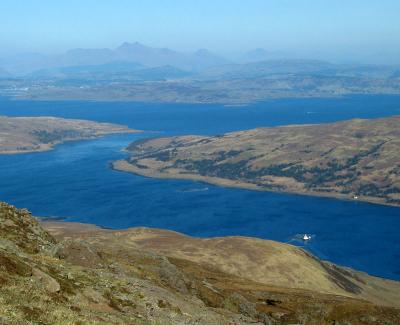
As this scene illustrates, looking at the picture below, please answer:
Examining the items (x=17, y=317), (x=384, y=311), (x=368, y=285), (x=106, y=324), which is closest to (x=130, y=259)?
(x=384, y=311)

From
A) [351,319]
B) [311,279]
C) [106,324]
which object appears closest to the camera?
[106,324]

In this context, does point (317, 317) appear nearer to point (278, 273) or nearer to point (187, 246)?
point (278, 273)

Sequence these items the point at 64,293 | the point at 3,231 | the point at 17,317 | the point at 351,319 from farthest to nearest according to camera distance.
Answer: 1. the point at 351,319
2. the point at 3,231
3. the point at 64,293
4. the point at 17,317

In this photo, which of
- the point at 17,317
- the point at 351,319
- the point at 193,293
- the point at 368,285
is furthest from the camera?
the point at 368,285

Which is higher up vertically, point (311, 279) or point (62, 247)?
point (62, 247)

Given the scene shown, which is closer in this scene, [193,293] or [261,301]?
[193,293]

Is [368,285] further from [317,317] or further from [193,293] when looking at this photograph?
[193,293]

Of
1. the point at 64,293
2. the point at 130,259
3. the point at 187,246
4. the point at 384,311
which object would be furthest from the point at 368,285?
the point at 64,293

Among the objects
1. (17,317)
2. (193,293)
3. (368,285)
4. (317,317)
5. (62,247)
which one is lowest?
(368,285)

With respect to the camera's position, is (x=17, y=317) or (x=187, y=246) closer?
(x=17, y=317)
